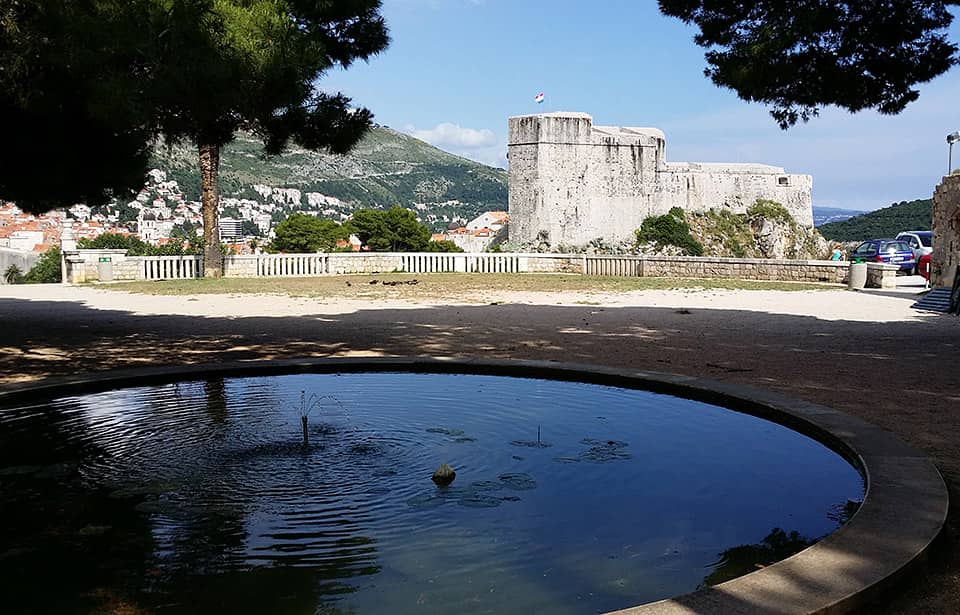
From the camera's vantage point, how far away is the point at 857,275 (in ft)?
71.4

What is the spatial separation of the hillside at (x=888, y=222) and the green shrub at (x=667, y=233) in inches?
1229

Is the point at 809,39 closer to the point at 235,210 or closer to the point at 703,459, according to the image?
the point at 703,459

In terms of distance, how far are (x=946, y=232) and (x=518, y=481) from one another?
57.4ft

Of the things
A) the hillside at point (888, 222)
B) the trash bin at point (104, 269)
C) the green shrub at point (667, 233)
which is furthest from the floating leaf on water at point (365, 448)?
the hillside at point (888, 222)

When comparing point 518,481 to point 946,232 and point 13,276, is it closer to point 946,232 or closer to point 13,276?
point 946,232

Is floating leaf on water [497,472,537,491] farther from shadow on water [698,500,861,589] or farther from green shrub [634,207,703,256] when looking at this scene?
green shrub [634,207,703,256]

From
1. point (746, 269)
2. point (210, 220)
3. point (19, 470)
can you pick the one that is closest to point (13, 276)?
point (210, 220)

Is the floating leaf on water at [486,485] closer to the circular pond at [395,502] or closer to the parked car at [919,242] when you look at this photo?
the circular pond at [395,502]

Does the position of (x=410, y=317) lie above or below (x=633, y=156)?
below

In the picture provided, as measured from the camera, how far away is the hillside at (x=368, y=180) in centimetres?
12394

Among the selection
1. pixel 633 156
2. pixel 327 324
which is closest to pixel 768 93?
pixel 327 324

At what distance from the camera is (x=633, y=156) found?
2662 inches

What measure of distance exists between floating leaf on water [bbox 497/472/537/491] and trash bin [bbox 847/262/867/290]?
1928cm

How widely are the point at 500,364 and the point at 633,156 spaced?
6202 cm
